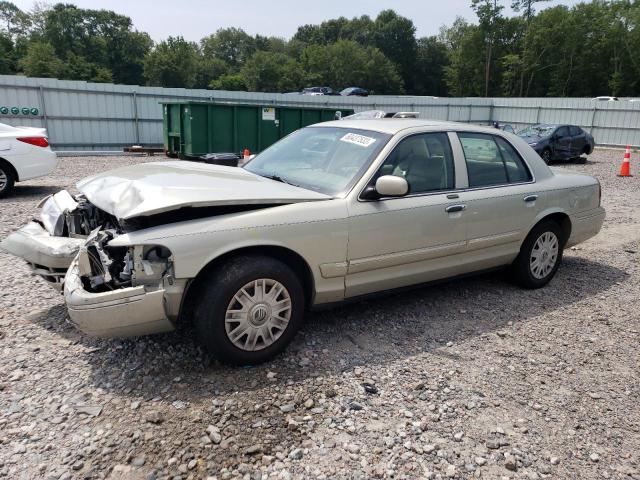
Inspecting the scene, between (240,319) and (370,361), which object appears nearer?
(240,319)

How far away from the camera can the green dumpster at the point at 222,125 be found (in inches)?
590

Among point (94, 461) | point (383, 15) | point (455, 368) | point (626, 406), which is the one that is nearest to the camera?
point (94, 461)

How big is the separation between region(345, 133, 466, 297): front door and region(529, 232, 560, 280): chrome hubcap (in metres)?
1.17

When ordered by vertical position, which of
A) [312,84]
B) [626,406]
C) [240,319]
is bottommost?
[626,406]

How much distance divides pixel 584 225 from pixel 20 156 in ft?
29.3

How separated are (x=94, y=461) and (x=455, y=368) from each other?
2357mm

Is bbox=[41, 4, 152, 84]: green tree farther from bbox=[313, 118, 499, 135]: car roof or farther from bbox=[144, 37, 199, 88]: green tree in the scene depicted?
bbox=[313, 118, 499, 135]: car roof

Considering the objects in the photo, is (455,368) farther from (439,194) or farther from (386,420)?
(439,194)

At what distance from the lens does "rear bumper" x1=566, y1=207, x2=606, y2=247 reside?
5.39 metres

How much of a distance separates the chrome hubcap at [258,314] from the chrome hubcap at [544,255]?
290cm

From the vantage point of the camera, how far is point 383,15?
99312 millimetres

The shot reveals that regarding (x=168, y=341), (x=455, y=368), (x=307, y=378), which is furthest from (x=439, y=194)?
(x=168, y=341)

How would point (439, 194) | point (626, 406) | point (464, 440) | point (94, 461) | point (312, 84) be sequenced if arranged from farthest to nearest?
point (312, 84), point (439, 194), point (626, 406), point (464, 440), point (94, 461)

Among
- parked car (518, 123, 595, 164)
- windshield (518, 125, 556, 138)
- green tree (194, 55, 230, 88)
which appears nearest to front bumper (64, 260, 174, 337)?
parked car (518, 123, 595, 164)
